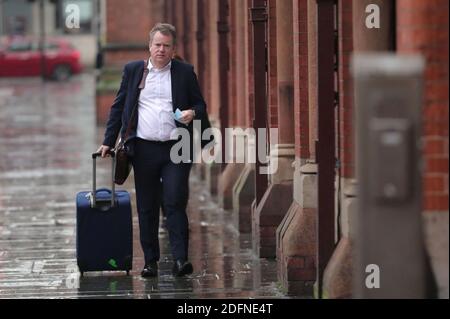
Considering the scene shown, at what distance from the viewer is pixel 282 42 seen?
450 inches

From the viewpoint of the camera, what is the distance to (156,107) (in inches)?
390

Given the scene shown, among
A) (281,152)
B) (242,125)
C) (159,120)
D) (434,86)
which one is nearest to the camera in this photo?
(434,86)

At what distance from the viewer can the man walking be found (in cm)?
988

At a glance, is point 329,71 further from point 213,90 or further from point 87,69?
point 87,69

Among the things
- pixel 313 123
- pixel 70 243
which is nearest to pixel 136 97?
pixel 313 123

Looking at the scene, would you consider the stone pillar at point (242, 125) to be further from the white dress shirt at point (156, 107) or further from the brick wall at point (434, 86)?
the brick wall at point (434, 86)

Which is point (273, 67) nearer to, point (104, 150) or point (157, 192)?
point (157, 192)

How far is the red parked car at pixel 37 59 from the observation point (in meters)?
52.3

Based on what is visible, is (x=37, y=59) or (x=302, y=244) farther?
(x=37, y=59)

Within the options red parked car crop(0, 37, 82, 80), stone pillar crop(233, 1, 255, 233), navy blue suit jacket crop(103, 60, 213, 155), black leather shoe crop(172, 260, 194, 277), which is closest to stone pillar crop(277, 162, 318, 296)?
black leather shoe crop(172, 260, 194, 277)

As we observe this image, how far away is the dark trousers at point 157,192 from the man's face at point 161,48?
60 cm

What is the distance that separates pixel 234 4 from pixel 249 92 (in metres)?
2.14

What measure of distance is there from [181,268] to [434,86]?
3.91 meters

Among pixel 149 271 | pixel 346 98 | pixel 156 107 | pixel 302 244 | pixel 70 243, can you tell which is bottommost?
pixel 70 243
